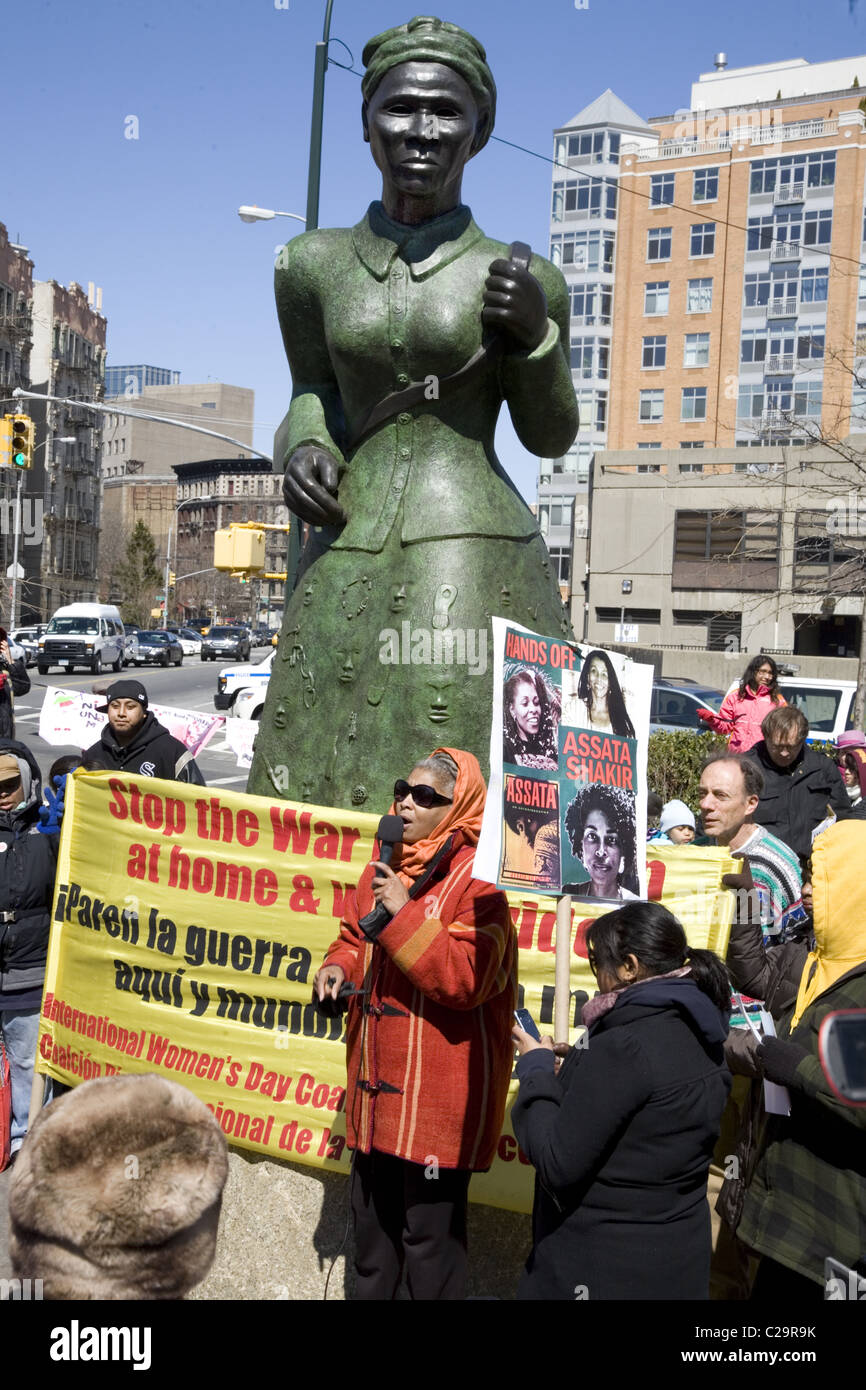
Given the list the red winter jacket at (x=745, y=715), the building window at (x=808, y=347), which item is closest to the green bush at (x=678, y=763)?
the red winter jacket at (x=745, y=715)

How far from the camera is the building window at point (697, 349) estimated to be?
57.9 meters

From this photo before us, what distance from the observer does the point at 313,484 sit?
14.0ft

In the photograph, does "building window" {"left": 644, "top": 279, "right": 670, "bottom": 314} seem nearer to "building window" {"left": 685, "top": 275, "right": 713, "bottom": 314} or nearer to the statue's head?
"building window" {"left": 685, "top": 275, "right": 713, "bottom": 314}

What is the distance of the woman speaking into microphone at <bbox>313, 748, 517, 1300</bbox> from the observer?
3215mm

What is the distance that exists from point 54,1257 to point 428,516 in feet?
9.05

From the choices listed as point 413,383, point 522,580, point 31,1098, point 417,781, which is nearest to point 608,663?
point 417,781

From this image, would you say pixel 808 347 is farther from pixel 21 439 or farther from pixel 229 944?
pixel 229 944

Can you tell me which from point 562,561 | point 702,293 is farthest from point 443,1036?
point 562,561

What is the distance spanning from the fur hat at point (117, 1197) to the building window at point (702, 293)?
2340 inches

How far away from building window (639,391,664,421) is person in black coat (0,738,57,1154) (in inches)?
2218

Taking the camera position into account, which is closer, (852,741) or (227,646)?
(852,741)

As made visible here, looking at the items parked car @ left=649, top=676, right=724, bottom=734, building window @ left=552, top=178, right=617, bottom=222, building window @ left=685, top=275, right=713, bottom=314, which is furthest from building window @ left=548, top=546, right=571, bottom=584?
parked car @ left=649, top=676, right=724, bottom=734

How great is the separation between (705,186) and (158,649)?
30.2 meters

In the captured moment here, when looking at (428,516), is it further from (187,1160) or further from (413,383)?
(187,1160)
